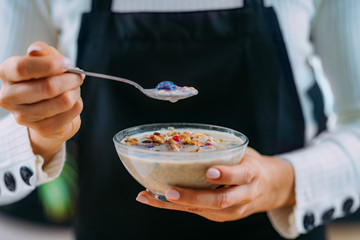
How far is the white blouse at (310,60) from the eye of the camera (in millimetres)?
531

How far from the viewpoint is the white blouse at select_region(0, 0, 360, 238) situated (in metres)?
0.53

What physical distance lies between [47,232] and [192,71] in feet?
1.63

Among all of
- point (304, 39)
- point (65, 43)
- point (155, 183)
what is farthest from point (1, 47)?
point (304, 39)

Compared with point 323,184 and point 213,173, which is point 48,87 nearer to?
point 213,173

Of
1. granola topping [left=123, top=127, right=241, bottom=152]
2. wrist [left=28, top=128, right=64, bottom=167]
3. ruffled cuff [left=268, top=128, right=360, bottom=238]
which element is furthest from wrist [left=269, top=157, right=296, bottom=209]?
wrist [left=28, top=128, right=64, bottom=167]

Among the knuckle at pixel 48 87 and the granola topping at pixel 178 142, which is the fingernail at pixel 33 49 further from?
the granola topping at pixel 178 142

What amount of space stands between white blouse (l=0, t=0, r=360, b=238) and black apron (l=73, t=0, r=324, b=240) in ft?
0.08

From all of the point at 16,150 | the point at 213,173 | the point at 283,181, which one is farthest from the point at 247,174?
the point at 16,150

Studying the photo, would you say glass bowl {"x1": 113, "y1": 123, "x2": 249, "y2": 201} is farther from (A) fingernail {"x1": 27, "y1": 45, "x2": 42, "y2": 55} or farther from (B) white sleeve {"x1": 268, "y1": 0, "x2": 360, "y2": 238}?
(B) white sleeve {"x1": 268, "y1": 0, "x2": 360, "y2": 238}

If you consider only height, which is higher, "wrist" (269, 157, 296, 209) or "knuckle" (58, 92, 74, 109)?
"knuckle" (58, 92, 74, 109)

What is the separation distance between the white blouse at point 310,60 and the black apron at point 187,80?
0.02 meters

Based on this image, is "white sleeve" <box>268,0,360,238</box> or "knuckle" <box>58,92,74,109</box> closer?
"knuckle" <box>58,92,74,109</box>

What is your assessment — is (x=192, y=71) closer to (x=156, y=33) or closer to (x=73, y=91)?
(x=156, y=33)

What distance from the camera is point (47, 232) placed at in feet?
2.47
